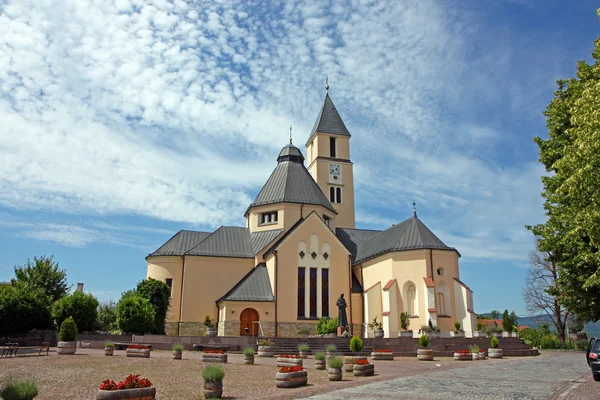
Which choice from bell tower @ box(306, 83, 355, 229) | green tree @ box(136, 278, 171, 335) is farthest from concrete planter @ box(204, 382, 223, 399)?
bell tower @ box(306, 83, 355, 229)

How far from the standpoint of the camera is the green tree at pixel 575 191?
15.9 m

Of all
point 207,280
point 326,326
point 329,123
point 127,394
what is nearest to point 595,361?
point 127,394

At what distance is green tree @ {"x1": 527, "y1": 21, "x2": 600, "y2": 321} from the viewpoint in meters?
15.9

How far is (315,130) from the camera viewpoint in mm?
61188

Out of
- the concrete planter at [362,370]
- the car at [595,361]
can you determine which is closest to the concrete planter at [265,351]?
the concrete planter at [362,370]

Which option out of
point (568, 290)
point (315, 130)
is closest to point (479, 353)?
point (568, 290)

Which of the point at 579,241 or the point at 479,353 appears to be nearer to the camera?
the point at 579,241

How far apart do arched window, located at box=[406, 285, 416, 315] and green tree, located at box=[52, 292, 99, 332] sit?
24.4 meters

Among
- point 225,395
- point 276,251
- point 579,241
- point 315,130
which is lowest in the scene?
point 225,395

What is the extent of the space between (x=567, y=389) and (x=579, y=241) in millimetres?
7994

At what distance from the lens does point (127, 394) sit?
11.1m

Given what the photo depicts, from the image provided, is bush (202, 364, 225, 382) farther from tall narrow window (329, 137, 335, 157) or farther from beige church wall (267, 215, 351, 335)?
tall narrow window (329, 137, 335, 157)

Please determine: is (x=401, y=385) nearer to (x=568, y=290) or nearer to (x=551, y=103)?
(x=568, y=290)

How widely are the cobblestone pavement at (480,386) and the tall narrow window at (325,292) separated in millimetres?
20856
